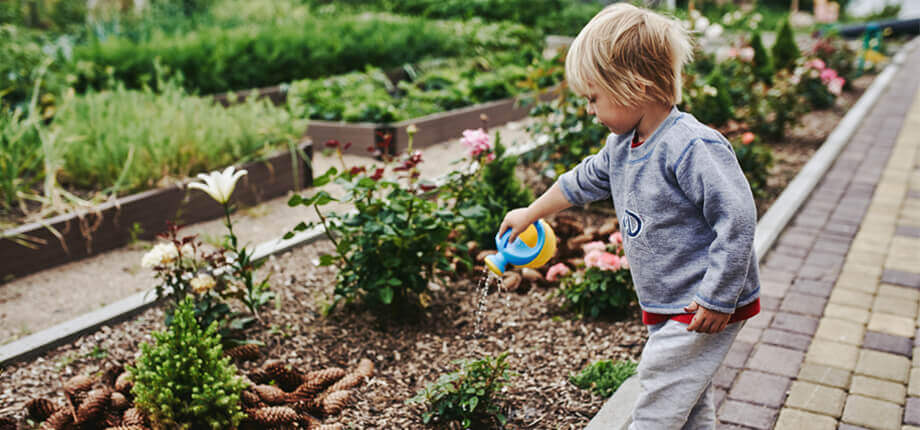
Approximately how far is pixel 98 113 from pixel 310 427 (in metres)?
3.67

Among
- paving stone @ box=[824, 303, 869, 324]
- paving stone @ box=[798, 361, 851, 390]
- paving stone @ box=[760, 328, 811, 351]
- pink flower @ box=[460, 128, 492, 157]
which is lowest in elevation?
paving stone @ box=[824, 303, 869, 324]

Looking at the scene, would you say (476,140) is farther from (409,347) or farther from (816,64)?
(816,64)

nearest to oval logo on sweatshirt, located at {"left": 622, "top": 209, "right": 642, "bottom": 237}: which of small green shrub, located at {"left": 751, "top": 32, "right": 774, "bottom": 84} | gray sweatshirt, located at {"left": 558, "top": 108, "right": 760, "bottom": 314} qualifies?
gray sweatshirt, located at {"left": 558, "top": 108, "right": 760, "bottom": 314}

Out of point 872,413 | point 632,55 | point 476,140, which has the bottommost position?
point 872,413

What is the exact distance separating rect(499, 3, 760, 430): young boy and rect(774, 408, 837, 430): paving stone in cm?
86

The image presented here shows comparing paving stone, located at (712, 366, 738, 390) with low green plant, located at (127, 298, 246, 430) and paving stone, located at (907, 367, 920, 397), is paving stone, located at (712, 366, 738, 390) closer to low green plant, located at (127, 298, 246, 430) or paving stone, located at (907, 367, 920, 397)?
paving stone, located at (907, 367, 920, 397)

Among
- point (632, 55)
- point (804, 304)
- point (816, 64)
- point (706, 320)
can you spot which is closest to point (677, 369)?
point (706, 320)

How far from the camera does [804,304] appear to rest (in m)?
3.59

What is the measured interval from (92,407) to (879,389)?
9.97ft

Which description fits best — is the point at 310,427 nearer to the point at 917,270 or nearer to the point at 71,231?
the point at 71,231

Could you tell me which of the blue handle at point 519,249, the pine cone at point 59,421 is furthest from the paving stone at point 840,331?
the pine cone at point 59,421

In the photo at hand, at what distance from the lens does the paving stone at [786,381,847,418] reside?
2.67m

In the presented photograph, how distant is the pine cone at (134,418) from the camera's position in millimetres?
2414

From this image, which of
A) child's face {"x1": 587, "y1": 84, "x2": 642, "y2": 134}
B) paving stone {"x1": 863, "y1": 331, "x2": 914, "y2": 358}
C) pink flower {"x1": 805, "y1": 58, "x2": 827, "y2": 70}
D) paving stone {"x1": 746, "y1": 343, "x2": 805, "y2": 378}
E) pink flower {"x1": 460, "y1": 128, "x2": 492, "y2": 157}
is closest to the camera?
child's face {"x1": 587, "y1": 84, "x2": 642, "y2": 134}
